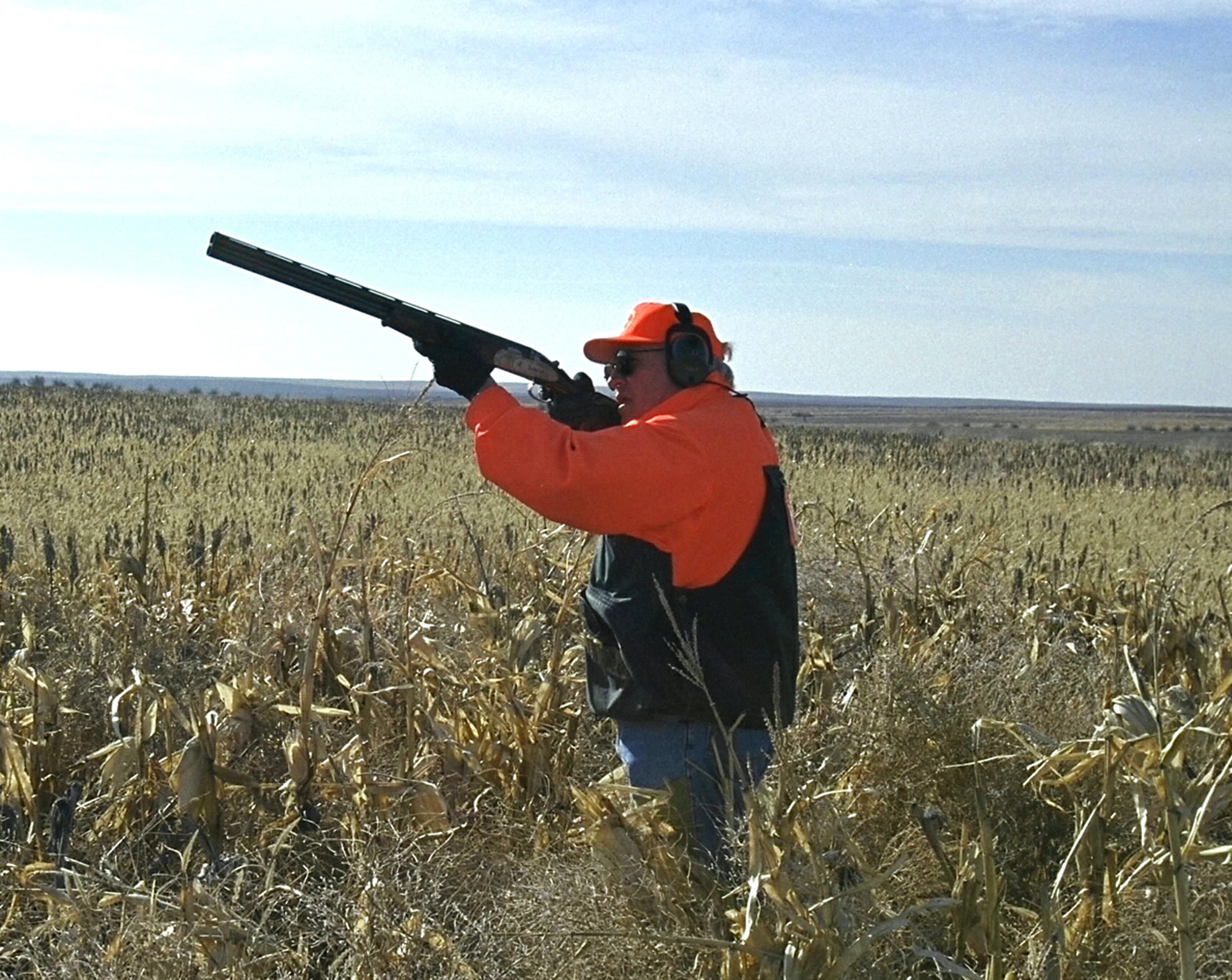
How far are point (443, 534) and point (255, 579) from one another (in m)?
5.45

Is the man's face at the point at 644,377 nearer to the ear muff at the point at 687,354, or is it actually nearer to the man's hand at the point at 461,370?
the ear muff at the point at 687,354

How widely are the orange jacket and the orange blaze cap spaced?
0.18 meters

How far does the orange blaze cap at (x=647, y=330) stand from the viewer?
404cm

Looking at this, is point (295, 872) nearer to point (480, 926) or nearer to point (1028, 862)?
point (480, 926)

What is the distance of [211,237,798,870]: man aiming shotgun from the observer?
374cm

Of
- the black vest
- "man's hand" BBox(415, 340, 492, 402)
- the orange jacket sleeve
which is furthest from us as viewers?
"man's hand" BBox(415, 340, 492, 402)

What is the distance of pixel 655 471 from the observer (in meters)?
3.73

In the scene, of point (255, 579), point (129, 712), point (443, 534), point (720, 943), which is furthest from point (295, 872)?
point (443, 534)

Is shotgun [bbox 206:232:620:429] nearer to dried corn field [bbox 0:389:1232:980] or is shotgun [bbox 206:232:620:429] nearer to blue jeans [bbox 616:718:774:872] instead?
dried corn field [bbox 0:389:1232:980]

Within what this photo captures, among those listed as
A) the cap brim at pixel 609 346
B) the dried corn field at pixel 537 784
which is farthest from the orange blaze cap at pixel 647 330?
the dried corn field at pixel 537 784

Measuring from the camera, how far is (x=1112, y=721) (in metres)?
3.53

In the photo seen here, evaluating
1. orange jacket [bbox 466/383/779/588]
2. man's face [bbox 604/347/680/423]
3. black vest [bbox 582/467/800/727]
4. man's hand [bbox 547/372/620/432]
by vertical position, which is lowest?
black vest [bbox 582/467/800/727]

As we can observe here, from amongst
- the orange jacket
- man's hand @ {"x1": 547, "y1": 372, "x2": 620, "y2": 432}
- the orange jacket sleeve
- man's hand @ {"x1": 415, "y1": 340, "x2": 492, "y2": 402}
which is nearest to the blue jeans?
the orange jacket

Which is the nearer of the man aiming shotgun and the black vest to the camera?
the man aiming shotgun
